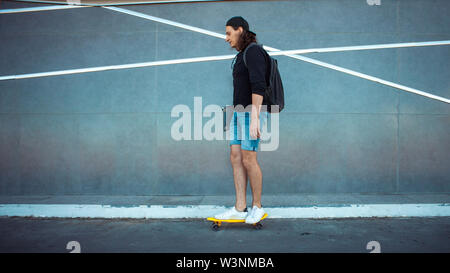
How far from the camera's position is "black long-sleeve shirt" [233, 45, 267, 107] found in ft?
9.18

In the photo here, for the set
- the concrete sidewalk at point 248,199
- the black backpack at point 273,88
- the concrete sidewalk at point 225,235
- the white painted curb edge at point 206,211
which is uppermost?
the black backpack at point 273,88

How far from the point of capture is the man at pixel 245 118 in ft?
9.32

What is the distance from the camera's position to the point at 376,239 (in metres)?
→ 2.79

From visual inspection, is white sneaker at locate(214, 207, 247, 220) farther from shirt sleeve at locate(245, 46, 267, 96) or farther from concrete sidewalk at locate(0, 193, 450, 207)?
shirt sleeve at locate(245, 46, 267, 96)

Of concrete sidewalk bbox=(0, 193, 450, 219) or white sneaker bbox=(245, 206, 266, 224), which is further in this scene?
concrete sidewalk bbox=(0, 193, 450, 219)

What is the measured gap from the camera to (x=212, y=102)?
15.2ft

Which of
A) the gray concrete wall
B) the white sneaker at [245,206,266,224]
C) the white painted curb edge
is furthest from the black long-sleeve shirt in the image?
the gray concrete wall

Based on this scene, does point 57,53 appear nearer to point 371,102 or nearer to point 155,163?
point 155,163

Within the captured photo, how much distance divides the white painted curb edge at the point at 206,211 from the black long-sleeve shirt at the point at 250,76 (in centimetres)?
136

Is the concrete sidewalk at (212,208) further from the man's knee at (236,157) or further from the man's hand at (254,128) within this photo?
the man's hand at (254,128)

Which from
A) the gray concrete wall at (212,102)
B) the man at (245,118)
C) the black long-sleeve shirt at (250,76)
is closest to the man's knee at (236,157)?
the man at (245,118)

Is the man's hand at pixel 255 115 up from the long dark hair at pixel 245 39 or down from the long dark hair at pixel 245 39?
down

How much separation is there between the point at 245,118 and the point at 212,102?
5.72 ft

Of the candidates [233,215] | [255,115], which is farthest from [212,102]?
[233,215]
